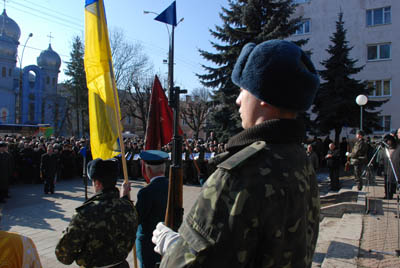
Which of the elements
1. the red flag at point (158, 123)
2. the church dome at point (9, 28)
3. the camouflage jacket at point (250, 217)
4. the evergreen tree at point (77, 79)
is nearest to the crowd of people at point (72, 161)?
the red flag at point (158, 123)

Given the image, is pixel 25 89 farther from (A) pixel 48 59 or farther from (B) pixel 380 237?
(B) pixel 380 237

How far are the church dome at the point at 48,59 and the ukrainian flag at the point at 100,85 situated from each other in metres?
59.7

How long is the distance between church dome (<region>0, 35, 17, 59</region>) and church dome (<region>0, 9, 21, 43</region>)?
1.72m

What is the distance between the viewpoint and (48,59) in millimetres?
55250

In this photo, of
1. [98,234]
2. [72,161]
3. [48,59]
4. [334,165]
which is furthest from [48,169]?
[48,59]

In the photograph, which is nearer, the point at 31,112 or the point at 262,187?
the point at 262,187

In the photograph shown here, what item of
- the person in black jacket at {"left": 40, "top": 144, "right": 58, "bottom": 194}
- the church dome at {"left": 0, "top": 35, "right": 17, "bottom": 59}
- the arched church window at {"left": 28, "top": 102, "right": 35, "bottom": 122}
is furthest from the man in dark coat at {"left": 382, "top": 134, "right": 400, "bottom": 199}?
the church dome at {"left": 0, "top": 35, "right": 17, "bottom": 59}

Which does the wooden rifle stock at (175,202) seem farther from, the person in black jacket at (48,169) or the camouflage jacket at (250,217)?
the person in black jacket at (48,169)

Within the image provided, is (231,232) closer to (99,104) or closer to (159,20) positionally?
(99,104)

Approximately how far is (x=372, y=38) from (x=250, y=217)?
32.8 metres

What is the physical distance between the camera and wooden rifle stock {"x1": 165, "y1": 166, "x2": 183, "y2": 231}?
274 cm

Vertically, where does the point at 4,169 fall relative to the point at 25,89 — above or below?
below

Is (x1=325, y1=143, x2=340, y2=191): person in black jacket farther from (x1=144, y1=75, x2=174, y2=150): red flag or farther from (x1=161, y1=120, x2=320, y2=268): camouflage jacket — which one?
(x1=161, y1=120, x2=320, y2=268): camouflage jacket

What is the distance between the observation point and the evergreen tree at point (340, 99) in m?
20.8
